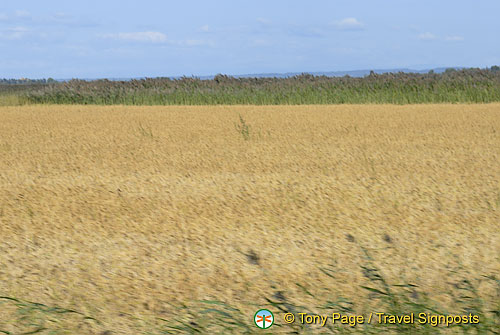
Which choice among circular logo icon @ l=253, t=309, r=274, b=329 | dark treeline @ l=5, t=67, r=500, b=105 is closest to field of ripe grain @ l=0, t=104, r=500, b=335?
circular logo icon @ l=253, t=309, r=274, b=329

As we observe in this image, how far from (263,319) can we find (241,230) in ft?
4.42

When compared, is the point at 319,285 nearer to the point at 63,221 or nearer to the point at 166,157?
the point at 63,221

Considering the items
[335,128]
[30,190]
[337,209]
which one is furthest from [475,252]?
[335,128]

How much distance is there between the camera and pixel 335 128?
10.3 metres

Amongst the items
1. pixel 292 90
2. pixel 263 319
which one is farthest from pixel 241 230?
pixel 292 90

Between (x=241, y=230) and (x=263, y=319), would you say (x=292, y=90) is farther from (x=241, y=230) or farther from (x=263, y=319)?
(x=263, y=319)

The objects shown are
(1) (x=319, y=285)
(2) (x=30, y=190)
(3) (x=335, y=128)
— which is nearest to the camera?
(1) (x=319, y=285)

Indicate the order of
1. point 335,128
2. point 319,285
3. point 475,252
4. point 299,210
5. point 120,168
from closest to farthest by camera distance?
point 319,285
point 475,252
point 299,210
point 120,168
point 335,128

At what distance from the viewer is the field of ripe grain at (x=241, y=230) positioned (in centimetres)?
254

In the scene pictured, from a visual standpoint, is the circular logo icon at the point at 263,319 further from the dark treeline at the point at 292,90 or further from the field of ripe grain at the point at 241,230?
the dark treeline at the point at 292,90

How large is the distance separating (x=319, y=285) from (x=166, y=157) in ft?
14.5

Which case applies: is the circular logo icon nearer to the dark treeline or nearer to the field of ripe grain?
the field of ripe grain

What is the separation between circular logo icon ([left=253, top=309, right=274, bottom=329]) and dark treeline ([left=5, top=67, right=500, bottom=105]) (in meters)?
16.2

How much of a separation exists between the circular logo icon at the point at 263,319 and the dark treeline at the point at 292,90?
53.1 feet
